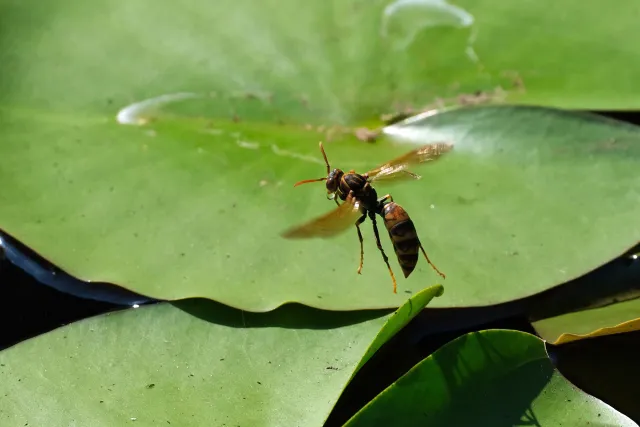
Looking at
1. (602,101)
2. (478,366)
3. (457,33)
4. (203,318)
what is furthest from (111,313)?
(602,101)

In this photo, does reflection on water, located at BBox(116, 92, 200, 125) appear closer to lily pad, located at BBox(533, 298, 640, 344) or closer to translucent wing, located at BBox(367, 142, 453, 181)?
translucent wing, located at BBox(367, 142, 453, 181)

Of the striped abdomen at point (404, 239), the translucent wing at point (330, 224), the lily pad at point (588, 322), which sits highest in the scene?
the translucent wing at point (330, 224)

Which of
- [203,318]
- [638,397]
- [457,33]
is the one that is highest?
[457,33]

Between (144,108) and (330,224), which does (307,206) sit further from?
(144,108)

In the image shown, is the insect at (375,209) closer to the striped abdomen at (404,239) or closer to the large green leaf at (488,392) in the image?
the striped abdomen at (404,239)

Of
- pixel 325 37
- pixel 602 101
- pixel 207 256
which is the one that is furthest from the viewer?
pixel 325 37

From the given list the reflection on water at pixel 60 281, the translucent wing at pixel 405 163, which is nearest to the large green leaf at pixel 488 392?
the translucent wing at pixel 405 163

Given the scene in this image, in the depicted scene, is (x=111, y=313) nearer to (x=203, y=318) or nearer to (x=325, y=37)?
(x=203, y=318)
